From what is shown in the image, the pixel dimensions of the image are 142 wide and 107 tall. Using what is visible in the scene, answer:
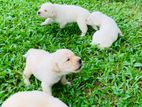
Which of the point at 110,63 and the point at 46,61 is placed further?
the point at 110,63

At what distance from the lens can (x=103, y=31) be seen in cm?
573

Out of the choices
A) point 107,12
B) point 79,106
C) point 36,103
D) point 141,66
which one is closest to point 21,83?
point 79,106

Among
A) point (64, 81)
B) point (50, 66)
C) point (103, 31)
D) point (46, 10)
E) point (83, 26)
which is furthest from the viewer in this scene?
point (83, 26)

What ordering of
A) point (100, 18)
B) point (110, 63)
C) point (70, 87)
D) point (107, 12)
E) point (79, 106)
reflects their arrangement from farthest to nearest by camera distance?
point (107, 12), point (100, 18), point (110, 63), point (70, 87), point (79, 106)

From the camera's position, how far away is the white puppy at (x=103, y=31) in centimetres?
560

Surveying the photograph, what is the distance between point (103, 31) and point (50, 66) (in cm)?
154

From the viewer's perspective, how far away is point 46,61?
4.59 metres

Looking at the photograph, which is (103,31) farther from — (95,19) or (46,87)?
(46,87)

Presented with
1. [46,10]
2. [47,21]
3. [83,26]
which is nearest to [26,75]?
[46,10]

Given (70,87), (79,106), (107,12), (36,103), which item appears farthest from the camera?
(107,12)

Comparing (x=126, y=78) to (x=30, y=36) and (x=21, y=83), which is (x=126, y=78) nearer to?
(x=21, y=83)

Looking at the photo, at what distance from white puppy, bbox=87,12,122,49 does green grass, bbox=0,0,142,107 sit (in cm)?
11

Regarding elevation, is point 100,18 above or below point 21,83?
above

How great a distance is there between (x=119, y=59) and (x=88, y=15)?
1254mm
